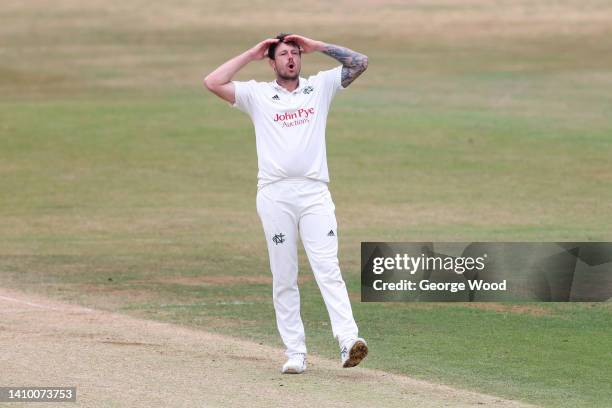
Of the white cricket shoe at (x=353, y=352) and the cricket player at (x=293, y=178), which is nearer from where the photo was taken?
the white cricket shoe at (x=353, y=352)

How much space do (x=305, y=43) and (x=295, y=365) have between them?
2.41 meters

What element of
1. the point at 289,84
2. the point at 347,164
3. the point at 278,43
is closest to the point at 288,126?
the point at 289,84

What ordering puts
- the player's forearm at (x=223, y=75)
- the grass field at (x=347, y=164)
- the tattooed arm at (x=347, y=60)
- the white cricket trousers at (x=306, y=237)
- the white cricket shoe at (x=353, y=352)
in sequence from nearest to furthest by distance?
the white cricket shoe at (x=353, y=352) → the white cricket trousers at (x=306, y=237) → the player's forearm at (x=223, y=75) → the tattooed arm at (x=347, y=60) → the grass field at (x=347, y=164)

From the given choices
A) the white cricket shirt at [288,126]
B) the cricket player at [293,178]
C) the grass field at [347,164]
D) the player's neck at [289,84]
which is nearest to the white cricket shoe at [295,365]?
the cricket player at [293,178]

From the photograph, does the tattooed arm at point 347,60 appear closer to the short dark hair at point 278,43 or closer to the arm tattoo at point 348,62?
the arm tattoo at point 348,62

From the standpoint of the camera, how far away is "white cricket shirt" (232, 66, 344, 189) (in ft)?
34.6

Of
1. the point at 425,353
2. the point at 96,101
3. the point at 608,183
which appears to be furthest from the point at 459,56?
the point at 425,353

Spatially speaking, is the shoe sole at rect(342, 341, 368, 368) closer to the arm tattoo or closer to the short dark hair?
the arm tattoo

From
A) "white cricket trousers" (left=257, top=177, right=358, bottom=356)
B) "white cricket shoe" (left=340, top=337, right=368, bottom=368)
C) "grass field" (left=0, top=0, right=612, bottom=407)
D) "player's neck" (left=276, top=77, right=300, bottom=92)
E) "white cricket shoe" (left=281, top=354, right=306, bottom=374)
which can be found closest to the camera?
"white cricket shoe" (left=340, top=337, right=368, bottom=368)

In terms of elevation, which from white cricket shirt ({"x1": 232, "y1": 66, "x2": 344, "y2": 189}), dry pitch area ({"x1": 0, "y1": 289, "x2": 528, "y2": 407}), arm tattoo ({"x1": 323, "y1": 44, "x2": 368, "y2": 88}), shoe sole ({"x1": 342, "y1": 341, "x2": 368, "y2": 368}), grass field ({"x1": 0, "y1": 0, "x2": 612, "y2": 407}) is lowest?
grass field ({"x1": 0, "y1": 0, "x2": 612, "y2": 407})

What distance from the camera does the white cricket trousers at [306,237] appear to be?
10.5 meters

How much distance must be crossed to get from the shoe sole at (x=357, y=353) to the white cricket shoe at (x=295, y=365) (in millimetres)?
464

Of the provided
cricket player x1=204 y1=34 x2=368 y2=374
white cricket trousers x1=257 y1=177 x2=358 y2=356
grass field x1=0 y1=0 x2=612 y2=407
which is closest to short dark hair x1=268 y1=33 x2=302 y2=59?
cricket player x1=204 y1=34 x2=368 y2=374

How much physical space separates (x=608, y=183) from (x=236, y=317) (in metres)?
14.5
